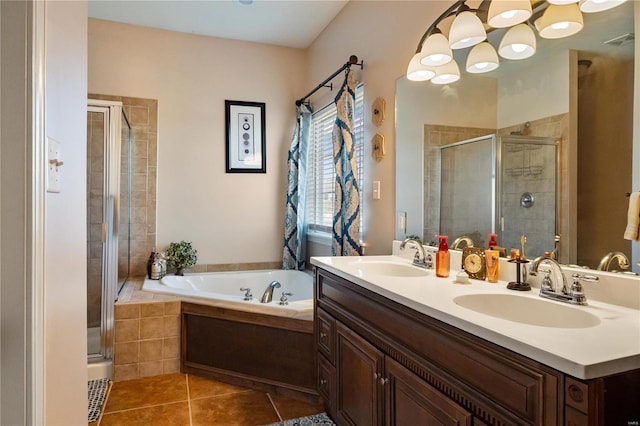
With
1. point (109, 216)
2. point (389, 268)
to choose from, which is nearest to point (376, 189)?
point (389, 268)

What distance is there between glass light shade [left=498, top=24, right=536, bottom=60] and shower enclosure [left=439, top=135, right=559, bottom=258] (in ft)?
1.06

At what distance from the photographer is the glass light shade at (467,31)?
1583 millimetres

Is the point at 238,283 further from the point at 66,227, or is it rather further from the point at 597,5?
the point at 597,5

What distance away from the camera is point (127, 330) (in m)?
2.50

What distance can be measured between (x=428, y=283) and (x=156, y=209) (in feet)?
8.73

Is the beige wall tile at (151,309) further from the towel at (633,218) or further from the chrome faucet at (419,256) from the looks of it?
the towel at (633,218)

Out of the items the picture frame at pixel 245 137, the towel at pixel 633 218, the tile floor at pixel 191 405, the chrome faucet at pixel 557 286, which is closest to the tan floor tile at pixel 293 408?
the tile floor at pixel 191 405

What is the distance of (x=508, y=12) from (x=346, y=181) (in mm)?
1383

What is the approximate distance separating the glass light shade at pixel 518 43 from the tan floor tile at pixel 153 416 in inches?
91.7

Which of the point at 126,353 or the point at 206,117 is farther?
the point at 206,117

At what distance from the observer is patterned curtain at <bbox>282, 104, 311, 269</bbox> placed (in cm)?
346

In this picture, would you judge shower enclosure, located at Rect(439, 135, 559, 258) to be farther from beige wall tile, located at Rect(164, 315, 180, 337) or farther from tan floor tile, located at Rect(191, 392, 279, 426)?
beige wall tile, located at Rect(164, 315, 180, 337)

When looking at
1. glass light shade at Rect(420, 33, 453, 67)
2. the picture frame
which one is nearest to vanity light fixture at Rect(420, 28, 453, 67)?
glass light shade at Rect(420, 33, 453, 67)

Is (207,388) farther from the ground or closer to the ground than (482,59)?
closer to the ground
